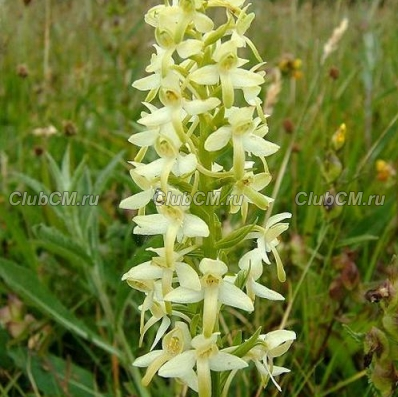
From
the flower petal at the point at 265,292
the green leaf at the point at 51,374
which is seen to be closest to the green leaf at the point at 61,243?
the green leaf at the point at 51,374

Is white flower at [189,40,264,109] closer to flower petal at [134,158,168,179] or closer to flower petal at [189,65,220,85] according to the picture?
flower petal at [189,65,220,85]

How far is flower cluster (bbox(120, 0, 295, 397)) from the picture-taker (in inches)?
37.7

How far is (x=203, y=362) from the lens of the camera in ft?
3.15

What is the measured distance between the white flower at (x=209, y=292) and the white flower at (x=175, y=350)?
6cm

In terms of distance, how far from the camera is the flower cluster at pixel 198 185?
0.96 m

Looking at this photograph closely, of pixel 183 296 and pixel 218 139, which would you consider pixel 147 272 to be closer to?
pixel 183 296

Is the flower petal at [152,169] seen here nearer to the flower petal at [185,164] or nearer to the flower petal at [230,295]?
the flower petal at [185,164]

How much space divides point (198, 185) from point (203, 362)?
0.25m

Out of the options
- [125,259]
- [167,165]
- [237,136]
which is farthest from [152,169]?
[125,259]

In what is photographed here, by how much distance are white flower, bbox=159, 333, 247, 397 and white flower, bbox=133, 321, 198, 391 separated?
0.02 m

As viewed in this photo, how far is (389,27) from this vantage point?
409 centimetres

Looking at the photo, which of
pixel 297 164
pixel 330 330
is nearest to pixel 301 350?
pixel 330 330

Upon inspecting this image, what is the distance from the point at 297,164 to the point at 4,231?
3.43 feet

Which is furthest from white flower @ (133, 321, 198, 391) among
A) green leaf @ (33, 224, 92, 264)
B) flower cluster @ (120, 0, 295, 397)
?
green leaf @ (33, 224, 92, 264)
